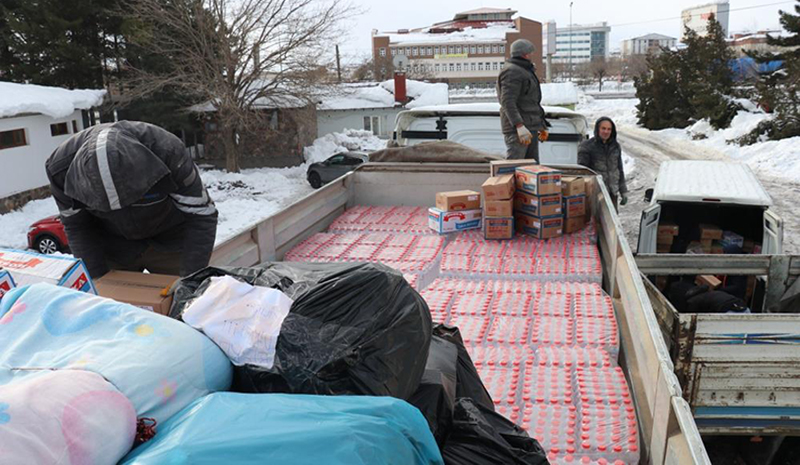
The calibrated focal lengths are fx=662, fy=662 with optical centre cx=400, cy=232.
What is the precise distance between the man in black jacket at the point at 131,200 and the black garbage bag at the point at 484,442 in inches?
77.1

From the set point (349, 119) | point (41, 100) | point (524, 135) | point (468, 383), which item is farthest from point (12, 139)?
point (468, 383)

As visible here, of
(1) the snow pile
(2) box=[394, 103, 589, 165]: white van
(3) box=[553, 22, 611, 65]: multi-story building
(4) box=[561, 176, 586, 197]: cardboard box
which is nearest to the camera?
(4) box=[561, 176, 586, 197]: cardboard box

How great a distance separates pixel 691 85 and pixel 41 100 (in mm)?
26046

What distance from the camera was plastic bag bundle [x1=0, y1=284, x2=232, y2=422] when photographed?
1792 millimetres

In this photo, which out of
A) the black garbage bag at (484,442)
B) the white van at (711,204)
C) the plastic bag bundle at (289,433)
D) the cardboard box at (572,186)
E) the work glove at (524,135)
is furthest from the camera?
the work glove at (524,135)

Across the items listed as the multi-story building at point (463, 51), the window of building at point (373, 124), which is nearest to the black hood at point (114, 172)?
the window of building at point (373, 124)

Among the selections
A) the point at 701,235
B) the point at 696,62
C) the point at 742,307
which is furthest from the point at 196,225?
the point at 696,62

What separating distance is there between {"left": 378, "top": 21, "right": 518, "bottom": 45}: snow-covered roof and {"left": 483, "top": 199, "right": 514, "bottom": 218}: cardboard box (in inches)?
2828

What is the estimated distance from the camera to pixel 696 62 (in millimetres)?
30719

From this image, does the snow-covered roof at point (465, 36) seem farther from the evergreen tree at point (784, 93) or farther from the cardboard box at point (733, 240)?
the cardboard box at point (733, 240)

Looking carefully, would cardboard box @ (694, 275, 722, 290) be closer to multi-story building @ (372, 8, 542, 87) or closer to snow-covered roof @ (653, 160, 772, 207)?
snow-covered roof @ (653, 160, 772, 207)

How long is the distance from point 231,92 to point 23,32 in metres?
7.32

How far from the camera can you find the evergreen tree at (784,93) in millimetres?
22562

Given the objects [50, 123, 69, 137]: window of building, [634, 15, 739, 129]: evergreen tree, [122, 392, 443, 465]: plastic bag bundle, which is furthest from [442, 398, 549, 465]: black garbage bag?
[634, 15, 739, 129]: evergreen tree
